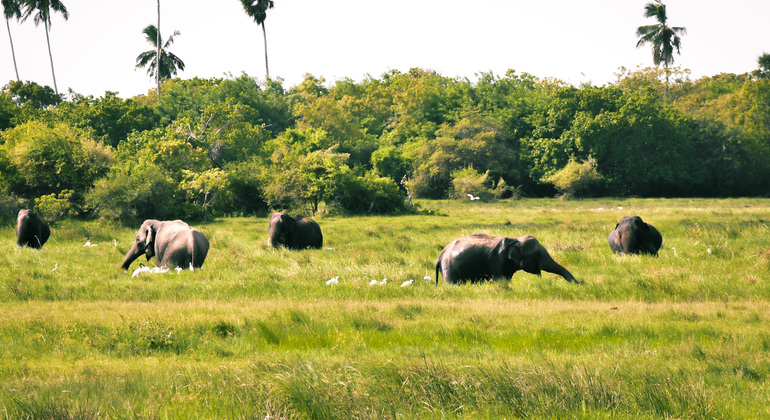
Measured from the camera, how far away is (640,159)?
6712 centimetres

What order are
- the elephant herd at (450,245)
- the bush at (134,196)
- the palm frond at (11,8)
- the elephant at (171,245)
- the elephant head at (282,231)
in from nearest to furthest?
the elephant herd at (450,245) → the elephant at (171,245) → the elephant head at (282,231) → the bush at (134,196) → the palm frond at (11,8)

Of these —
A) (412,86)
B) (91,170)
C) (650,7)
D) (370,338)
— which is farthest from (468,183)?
(370,338)

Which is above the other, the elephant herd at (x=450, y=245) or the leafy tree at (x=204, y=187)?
the leafy tree at (x=204, y=187)

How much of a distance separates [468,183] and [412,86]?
27.3 m

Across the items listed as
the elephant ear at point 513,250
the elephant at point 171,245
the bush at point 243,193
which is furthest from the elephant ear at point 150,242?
the bush at point 243,193

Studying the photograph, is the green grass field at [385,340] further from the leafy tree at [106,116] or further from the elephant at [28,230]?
the leafy tree at [106,116]

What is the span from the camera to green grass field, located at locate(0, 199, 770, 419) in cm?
605

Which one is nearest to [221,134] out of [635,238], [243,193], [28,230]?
[243,193]

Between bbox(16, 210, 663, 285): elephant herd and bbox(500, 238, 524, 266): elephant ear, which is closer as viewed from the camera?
bbox(500, 238, 524, 266): elephant ear

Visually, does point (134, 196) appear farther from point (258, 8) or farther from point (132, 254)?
point (258, 8)

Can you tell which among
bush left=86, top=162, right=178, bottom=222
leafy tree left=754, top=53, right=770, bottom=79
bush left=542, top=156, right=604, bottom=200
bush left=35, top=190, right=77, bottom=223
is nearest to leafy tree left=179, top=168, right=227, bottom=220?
bush left=86, top=162, right=178, bottom=222

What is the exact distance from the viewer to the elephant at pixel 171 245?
18.4m

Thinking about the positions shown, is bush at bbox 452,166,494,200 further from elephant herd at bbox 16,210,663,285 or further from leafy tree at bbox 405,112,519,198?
elephant herd at bbox 16,210,663,285

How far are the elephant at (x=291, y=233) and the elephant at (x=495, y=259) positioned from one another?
10.4 meters
